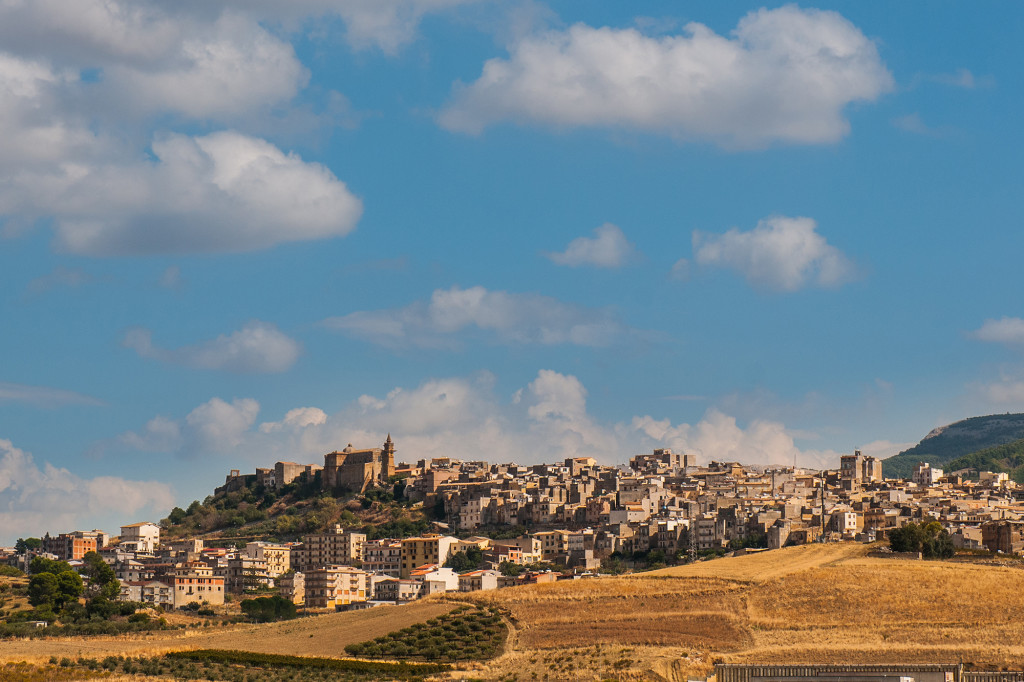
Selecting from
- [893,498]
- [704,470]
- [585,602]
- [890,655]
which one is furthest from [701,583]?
[704,470]

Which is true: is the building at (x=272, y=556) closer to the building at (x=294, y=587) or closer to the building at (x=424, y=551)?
the building at (x=294, y=587)

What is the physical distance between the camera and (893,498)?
134500mm

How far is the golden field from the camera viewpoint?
63.5 m

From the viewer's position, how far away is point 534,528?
136m

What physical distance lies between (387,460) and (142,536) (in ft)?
101

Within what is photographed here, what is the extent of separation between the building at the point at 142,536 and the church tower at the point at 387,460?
27128 millimetres

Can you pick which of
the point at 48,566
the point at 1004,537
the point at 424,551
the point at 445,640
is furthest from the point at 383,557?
the point at 445,640

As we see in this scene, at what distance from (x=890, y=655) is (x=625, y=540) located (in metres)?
54.6

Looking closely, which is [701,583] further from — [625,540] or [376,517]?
[376,517]

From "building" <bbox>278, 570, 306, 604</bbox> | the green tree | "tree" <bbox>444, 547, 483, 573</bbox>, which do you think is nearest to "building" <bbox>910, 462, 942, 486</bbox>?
"tree" <bbox>444, 547, 483, 573</bbox>

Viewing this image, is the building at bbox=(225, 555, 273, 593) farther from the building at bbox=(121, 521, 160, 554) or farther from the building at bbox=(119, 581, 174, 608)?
the building at bbox=(121, 521, 160, 554)

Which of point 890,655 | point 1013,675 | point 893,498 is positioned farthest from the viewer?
point 893,498

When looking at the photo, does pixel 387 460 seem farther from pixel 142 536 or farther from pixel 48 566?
pixel 48 566

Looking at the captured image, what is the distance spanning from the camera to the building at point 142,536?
471 ft
